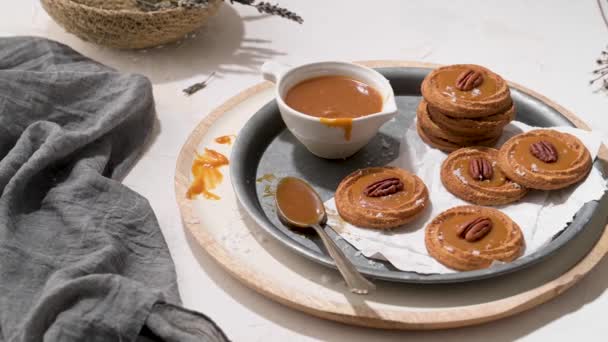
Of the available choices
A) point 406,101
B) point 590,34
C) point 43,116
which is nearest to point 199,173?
point 43,116

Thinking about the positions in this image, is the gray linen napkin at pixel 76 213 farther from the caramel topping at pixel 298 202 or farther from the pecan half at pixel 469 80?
the pecan half at pixel 469 80

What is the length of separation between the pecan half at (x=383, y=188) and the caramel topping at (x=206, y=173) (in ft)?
1.08

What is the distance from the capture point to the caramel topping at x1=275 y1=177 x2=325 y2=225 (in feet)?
4.61

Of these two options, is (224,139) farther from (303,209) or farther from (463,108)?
(463,108)

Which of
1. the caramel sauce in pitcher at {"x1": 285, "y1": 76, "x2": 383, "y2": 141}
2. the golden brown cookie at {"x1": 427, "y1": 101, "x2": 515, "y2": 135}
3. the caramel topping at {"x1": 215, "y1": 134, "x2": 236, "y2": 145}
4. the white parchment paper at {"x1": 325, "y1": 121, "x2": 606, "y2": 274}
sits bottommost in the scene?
the white parchment paper at {"x1": 325, "y1": 121, "x2": 606, "y2": 274}

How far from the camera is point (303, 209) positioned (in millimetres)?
1424

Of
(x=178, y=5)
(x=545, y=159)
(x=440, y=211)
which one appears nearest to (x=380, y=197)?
(x=440, y=211)

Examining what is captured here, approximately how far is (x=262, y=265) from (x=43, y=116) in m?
0.72

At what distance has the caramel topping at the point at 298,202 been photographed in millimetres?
1406

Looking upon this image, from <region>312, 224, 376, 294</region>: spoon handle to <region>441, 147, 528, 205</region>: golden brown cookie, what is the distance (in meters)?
0.34

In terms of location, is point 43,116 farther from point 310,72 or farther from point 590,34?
point 590,34

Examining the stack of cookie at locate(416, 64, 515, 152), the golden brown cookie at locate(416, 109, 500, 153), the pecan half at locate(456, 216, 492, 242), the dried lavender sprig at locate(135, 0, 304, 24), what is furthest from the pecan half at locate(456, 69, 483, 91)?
the dried lavender sprig at locate(135, 0, 304, 24)

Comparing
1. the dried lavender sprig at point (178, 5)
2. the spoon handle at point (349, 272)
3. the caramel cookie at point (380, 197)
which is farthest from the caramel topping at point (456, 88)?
the dried lavender sprig at point (178, 5)

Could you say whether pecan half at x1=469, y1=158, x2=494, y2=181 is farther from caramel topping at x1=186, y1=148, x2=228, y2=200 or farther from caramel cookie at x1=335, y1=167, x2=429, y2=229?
caramel topping at x1=186, y1=148, x2=228, y2=200
